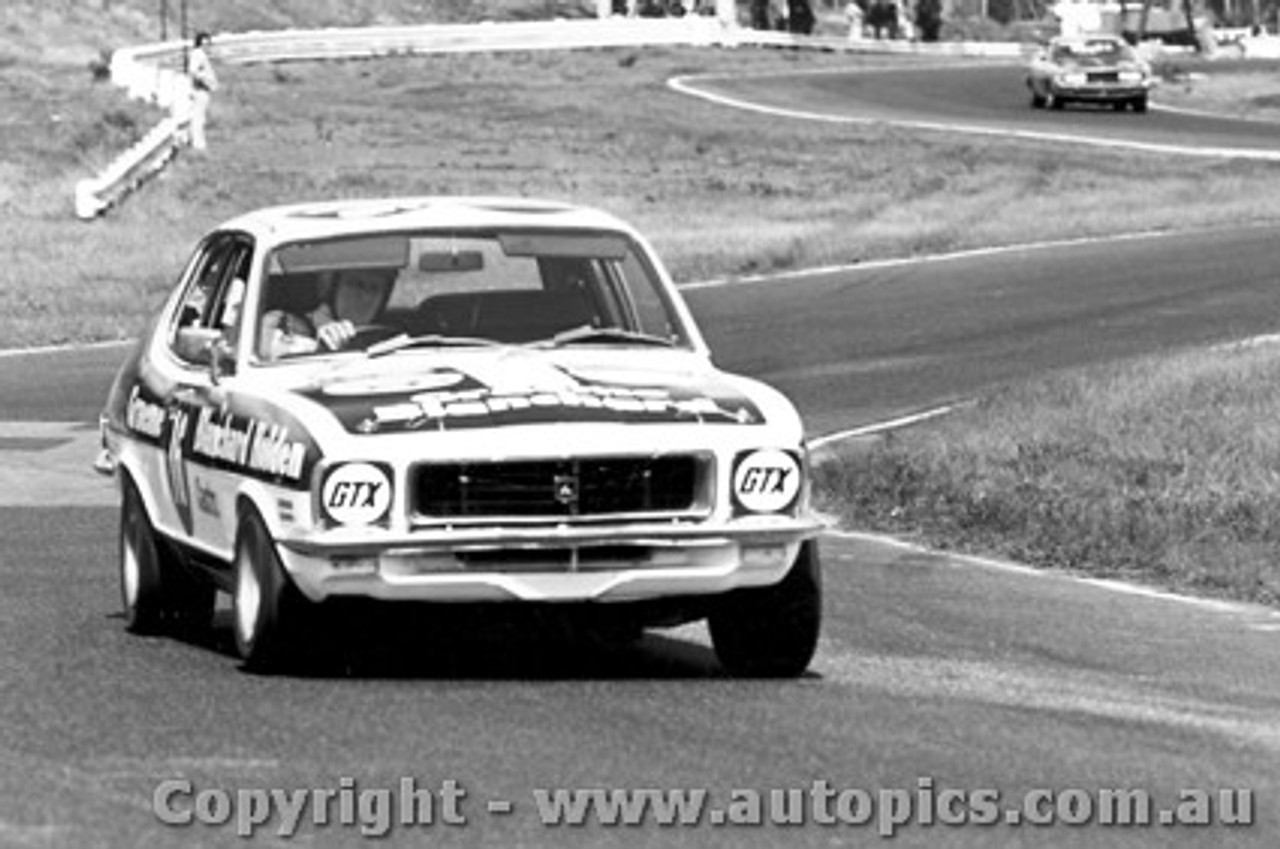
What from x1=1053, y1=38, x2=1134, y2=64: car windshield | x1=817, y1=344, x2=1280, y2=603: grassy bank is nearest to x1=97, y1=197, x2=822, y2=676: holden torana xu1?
x1=817, y1=344, x2=1280, y2=603: grassy bank

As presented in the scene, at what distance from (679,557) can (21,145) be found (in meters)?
40.0

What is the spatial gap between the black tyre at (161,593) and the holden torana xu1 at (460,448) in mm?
10

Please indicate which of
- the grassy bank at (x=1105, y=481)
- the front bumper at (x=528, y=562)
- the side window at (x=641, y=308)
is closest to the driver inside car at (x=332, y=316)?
the side window at (x=641, y=308)

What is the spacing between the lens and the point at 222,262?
1286cm

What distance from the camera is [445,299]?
1222cm

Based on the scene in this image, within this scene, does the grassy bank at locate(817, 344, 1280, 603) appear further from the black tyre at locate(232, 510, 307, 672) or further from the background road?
the black tyre at locate(232, 510, 307, 672)

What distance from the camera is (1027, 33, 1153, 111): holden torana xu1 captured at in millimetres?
64812

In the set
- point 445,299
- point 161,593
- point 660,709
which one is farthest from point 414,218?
point 660,709

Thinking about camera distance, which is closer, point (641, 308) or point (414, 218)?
point (414, 218)

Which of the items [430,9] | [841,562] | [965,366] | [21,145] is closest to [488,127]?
[21,145]

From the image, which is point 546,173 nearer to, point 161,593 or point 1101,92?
point 1101,92

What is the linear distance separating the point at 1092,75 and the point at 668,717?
55.5 m

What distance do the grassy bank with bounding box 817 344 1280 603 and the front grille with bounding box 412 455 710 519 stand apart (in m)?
4.13

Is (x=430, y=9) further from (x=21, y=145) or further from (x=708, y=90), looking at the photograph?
(x=21, y=145)
